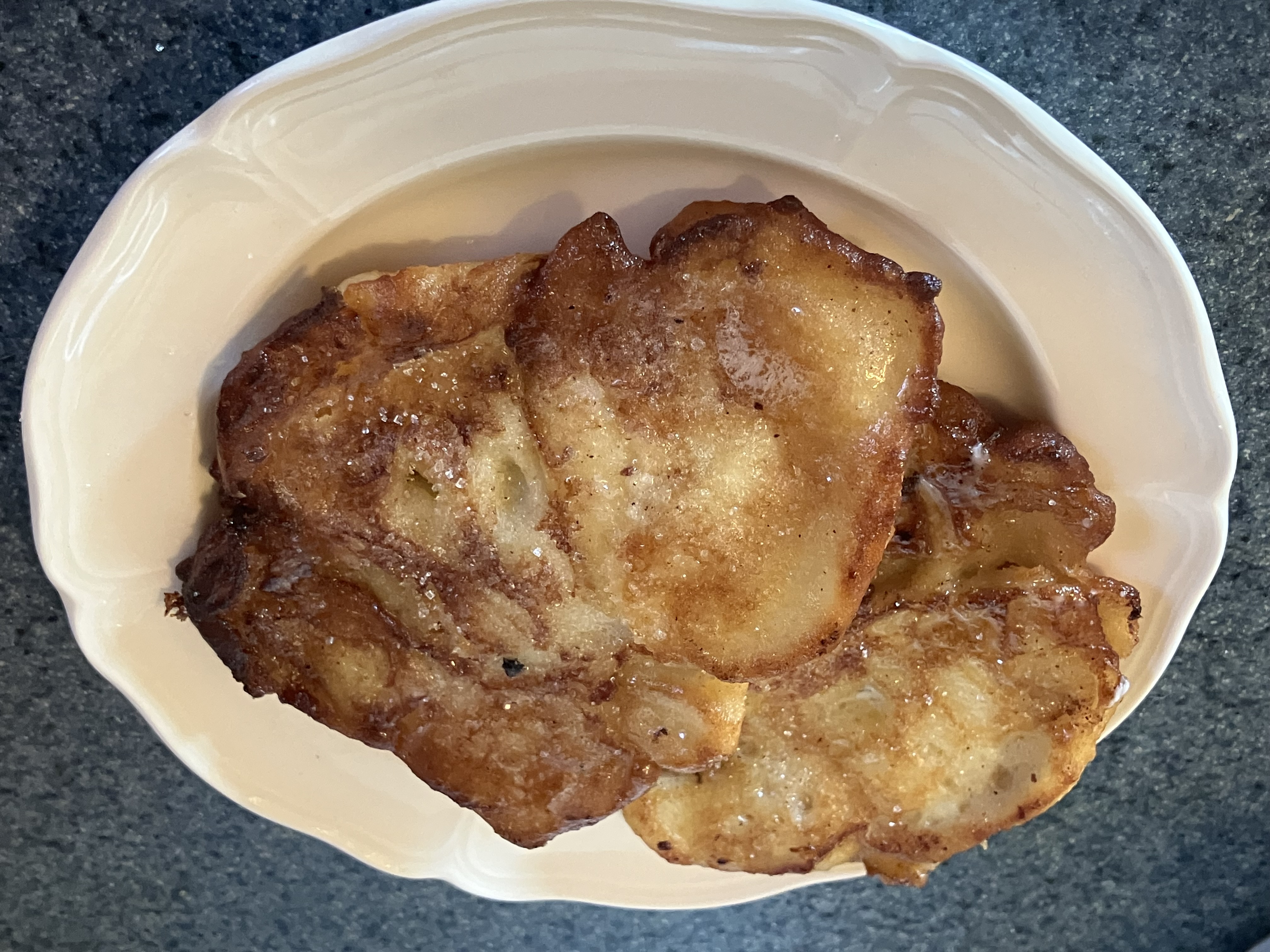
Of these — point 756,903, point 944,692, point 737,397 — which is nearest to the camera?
point 737,397

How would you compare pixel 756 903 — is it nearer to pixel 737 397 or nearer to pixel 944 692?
pixel 944 692

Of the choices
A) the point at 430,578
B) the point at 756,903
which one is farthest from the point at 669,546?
the point at 756,903

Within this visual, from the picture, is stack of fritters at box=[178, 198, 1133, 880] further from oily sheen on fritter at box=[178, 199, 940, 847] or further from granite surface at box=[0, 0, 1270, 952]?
granite surface at box=[0, 0, 1270, 952]

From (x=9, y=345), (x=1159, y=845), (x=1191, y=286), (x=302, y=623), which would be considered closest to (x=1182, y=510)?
(x=1191, y=286)

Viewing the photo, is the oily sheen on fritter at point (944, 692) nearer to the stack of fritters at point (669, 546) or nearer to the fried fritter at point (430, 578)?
the stack of fritters at point (669, 546)

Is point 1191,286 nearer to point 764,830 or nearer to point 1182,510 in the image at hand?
point 1182,510

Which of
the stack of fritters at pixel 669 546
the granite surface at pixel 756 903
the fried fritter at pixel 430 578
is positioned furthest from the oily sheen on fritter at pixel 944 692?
the granite surface at pixel 756 903
